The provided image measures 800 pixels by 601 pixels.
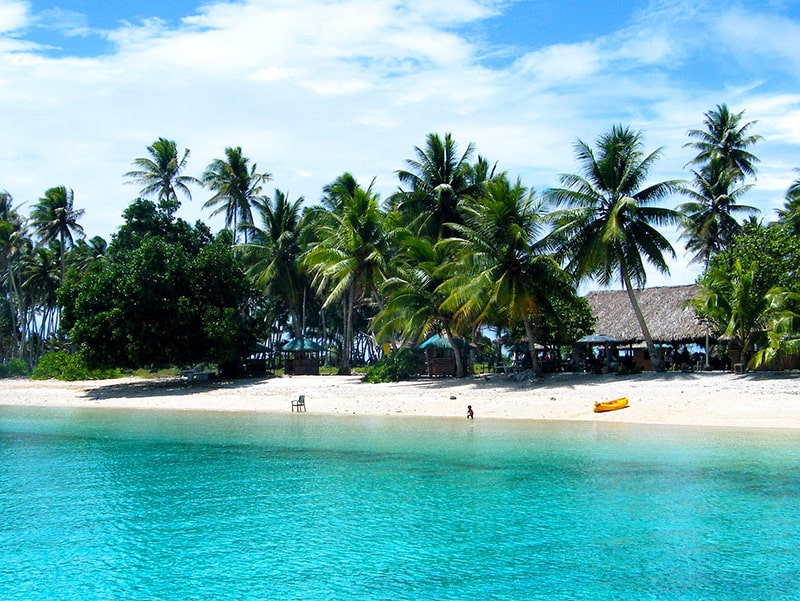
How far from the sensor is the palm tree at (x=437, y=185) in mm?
38719

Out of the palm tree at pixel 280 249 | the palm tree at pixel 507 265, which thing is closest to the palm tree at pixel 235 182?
the palm tree at pixel 280 249

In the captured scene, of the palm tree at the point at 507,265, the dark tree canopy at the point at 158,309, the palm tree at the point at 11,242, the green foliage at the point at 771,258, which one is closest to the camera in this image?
the green foliage at the point at 771,258

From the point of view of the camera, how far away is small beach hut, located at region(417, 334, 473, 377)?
35656 millimetres

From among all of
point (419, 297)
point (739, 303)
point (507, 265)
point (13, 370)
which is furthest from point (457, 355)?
point (13, 370)

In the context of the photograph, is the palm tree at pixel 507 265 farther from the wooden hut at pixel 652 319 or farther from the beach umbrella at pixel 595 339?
→ the wooden hut at pixel 652 319

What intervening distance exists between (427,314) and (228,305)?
10.6 metres

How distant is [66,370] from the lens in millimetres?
43156

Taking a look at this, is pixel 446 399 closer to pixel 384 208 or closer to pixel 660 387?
pixel 660 387

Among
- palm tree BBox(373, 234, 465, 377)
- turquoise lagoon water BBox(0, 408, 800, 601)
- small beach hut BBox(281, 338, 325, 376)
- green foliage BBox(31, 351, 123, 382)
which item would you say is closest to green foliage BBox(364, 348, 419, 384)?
palm tree BBox(373, 234, 465, 377)

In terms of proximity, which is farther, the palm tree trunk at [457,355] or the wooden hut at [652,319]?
the wooden hut at [652,319]

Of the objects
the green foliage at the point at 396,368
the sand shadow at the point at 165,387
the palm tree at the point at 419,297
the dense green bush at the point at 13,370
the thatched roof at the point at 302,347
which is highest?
the palm tree at the point at 419,297

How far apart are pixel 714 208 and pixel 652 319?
703 centimetres

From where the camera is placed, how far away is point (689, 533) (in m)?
11.8

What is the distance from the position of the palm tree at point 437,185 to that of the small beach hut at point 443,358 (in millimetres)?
5680
